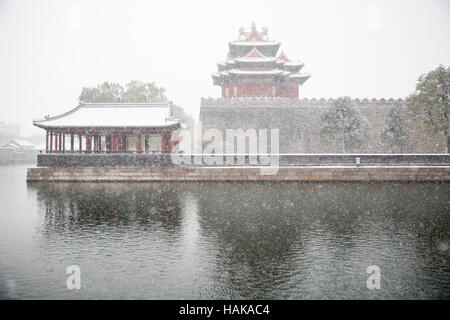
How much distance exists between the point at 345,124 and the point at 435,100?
7.11 metres

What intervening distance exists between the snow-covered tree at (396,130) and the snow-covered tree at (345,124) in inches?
80.0

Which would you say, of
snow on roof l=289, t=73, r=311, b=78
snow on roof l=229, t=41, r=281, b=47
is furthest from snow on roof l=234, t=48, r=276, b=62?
Answer: snow on roof l=289, t=73, r=311, b=78

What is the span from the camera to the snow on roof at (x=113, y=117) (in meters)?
21.7

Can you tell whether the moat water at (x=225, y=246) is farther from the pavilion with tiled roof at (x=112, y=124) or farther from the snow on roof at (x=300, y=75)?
the snow on roof at (x=300, y=75)

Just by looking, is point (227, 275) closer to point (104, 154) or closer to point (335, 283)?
point (335, 283)

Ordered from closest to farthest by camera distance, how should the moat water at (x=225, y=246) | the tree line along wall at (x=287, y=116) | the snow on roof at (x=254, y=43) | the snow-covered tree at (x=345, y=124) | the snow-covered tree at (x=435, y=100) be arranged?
the moat water at (x=225, y=246) < the snow-covered tree at (x=435, y=100) < the snow-covered tree at (x=345, y=124) < the tree line along wall at (x=287, y=116) < the snow on roof at (x=254, y=43)

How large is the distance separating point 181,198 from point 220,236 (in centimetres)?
609

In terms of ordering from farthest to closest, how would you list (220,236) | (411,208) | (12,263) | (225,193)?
1. (225,193)
2. (411,208)
3. (220,236)
4. (12,263)

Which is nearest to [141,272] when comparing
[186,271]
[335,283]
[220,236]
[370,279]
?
[186,271]

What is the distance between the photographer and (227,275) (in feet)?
21.1

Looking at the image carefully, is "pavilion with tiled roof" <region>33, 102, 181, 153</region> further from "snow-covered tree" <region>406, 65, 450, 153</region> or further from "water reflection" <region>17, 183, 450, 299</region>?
"snow-covered tree" <region>406, 65, 450, 153</region>

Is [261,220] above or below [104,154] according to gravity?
below

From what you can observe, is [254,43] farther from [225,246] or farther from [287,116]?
[225,246]

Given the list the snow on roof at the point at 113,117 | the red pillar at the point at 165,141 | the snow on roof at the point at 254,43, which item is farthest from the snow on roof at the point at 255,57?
the red pillar at the point at 165,141
